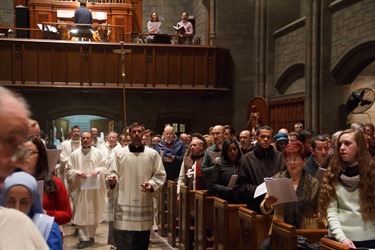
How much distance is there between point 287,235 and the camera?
4.75 m

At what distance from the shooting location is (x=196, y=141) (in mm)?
8562

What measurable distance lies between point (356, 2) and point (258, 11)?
602 centimetres

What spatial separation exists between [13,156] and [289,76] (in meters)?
17.2

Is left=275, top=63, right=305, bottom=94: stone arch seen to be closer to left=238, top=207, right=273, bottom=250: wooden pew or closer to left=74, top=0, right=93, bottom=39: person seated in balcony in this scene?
left=74, top=0, right=93, bottom=39: person seated in balcony

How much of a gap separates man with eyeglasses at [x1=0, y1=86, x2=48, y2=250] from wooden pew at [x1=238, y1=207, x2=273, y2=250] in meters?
4.38

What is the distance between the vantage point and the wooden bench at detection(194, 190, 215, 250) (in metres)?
7.32

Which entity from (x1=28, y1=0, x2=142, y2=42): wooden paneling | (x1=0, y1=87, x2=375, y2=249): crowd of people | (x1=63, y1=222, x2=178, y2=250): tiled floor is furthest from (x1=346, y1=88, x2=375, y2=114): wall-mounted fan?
(x1=28, y1=0, x2=142, y2=42): wooden paneling

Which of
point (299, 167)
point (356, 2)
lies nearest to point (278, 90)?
point (356, 2)

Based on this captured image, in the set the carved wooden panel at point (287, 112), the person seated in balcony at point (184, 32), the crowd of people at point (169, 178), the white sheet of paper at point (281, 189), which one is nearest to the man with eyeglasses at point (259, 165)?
the crowd of people at point (169, 178)

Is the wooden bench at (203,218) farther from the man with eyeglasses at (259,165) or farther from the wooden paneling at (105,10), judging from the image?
the wooden paneling at (105,10)

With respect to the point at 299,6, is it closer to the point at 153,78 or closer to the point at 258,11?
the point at 258,11

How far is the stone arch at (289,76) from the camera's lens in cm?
1727

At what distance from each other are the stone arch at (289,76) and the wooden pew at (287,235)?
1208 cm

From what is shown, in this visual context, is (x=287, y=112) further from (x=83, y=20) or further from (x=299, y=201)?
(x=299, y=201)
